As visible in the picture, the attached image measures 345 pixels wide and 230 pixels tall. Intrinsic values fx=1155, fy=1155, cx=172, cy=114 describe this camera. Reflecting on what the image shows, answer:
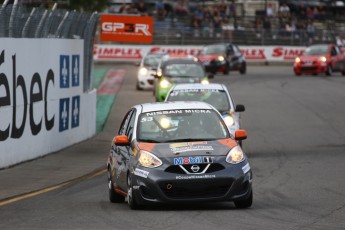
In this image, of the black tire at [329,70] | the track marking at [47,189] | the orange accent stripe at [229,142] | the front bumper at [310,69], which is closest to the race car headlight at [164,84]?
the track marking at [47,189]

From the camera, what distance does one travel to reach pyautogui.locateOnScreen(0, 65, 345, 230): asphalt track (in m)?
12.2

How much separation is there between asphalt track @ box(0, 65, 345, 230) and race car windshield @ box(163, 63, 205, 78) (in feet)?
6.72

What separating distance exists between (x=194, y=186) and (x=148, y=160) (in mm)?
637

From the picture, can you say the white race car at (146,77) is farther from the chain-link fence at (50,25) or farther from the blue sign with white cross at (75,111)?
the blue sign with white cross at (75,111)

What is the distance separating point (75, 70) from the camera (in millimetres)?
25047

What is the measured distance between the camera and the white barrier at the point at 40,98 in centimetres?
1953

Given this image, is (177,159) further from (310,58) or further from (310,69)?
(310,69)

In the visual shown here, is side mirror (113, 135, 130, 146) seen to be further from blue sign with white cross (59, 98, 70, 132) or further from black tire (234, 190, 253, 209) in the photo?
blue sign with white cross (59, 98, 70, 132)

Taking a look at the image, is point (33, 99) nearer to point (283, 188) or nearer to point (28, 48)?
point (28, 48)

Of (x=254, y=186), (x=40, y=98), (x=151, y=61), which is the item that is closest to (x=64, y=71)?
(x=40, y=98)

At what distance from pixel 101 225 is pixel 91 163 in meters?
8.87

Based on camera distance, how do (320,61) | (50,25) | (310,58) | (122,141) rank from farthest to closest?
(310,58), (320,61), (50,25), (122,141)

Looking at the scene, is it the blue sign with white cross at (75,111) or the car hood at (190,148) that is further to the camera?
the blue sign with white cross at (75,111)

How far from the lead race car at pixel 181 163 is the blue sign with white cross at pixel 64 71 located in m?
9.45
